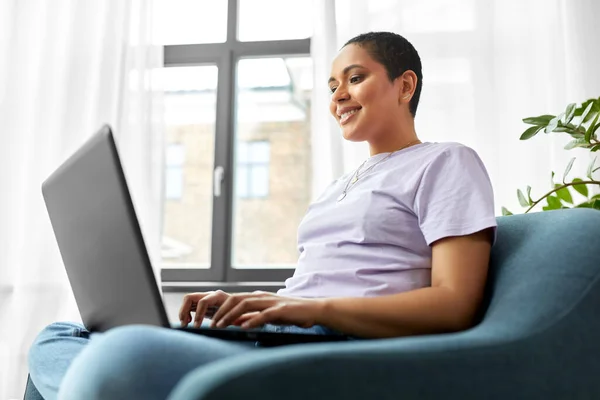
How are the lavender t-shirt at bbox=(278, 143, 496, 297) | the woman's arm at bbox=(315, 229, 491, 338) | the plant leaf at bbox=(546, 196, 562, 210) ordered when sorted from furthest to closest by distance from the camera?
the plant leaf at bbox=(546, 196, 562, 210)
the lavender t-shirt at bbox=(278, 143, 496, 297)
the woman's arm at bbox=(315, 229, 491, 338)

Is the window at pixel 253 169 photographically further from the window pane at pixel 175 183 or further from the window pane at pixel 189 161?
the window pane at pixel 175 183

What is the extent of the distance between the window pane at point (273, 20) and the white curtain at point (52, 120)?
42 cm

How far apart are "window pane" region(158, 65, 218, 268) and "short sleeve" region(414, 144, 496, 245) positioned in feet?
5.82

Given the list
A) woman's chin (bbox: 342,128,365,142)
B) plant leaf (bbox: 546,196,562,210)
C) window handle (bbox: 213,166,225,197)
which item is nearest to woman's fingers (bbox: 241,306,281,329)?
woman's chin (bbox: 342,128,365,142)

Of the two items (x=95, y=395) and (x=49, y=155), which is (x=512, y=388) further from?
(x=49, y=155)

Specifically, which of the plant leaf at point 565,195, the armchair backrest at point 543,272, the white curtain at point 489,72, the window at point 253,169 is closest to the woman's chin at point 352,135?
the armchair backrest at point 543,272

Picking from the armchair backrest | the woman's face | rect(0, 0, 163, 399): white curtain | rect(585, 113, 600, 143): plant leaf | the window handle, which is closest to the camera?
the armchair backrest

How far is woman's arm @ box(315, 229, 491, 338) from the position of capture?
2.75 feet

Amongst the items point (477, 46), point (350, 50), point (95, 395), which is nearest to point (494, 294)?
point (95, 395)

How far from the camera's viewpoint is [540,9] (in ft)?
7.49

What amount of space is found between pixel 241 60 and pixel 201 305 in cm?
197

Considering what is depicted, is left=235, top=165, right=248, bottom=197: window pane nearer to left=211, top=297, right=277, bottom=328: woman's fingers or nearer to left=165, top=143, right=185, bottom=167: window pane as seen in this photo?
left=165, top=143, right=185, bottom=167: window pane

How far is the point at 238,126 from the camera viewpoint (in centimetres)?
265

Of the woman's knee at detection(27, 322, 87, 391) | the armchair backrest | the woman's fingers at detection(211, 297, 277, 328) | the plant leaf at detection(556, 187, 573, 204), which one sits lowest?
the woman's knee at detection(27, 322, 87, 391)
